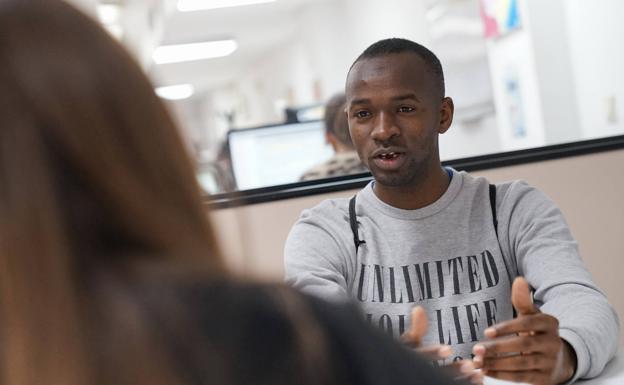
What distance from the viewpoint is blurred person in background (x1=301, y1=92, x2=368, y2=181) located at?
8.96 ft

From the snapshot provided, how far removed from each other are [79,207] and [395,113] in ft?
3.48

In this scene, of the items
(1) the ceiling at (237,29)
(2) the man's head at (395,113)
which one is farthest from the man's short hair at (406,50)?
(1) the ceiling at (237,29)

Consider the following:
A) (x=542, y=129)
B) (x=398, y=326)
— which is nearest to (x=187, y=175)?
(x=398, y=326)

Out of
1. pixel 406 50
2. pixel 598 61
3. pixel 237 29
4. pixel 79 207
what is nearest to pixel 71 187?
pixel 79 207

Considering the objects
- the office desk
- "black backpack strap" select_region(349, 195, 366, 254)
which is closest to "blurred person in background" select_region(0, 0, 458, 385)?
the office desk

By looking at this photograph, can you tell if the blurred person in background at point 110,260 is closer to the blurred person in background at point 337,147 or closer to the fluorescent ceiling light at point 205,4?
the blurred person in background at point 337,147

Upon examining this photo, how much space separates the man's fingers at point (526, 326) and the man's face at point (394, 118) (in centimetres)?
44

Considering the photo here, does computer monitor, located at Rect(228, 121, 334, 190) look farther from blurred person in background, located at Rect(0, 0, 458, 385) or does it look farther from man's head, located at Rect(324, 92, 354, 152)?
blurred person in background, located at Rect(0, 0, 458, 385)

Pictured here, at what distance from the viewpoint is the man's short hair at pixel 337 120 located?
9.61ft

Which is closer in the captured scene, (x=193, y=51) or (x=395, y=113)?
(x=395, y=113)

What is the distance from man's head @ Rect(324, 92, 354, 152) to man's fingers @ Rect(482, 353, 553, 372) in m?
1.86

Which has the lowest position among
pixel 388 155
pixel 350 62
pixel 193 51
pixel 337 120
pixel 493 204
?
pixel 493 204

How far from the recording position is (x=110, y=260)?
431mm

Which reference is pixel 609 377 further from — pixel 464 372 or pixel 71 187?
pixel 71 187
